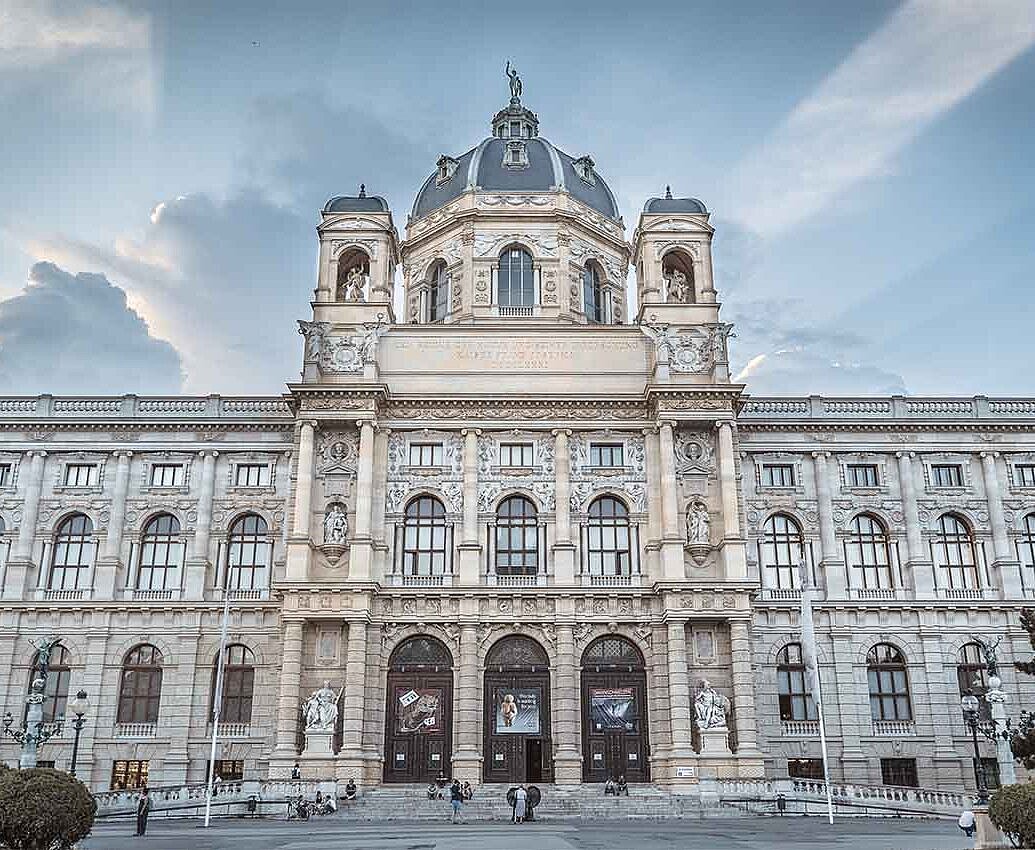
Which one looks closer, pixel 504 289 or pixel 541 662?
pixel 541 662

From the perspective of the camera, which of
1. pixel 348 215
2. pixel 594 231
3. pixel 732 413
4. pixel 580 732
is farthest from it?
pixel 594 231

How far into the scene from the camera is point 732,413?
5006cm

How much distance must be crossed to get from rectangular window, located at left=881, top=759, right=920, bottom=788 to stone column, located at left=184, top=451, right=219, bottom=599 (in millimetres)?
33128

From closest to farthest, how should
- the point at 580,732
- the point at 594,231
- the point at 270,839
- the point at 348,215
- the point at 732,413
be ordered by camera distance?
the point at 270,839
the point at 580,732
the point at 732,413
the point at 348,215
the point at 594,231

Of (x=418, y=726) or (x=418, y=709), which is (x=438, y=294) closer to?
(x=418, y=709)

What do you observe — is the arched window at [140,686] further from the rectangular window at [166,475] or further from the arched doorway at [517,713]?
the arched doorway at [517,713]

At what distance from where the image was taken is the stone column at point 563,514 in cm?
4819

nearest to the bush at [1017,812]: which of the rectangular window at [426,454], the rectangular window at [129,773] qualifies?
the rectangular window at [426,454]

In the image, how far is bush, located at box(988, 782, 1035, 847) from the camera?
20.8m

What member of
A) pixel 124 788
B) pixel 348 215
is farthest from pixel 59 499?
pixel 348 215

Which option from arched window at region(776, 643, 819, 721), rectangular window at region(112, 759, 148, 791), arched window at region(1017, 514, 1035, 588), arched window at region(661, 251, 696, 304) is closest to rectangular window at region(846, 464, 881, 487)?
arched window at region(1017, 514, 1035, 588)

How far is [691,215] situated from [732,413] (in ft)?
37.6

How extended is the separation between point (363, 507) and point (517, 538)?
24.1 feet

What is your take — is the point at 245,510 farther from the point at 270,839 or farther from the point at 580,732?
the point at 270,839
